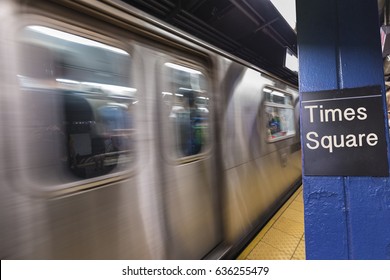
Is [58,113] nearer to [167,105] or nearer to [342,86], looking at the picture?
[167,105]

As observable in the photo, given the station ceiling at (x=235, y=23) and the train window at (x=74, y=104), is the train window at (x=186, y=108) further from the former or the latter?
the station ceiling at (x=235, y=23)

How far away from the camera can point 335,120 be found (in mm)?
1274

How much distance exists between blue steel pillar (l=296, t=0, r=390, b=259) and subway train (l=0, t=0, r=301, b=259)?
1.07 meters

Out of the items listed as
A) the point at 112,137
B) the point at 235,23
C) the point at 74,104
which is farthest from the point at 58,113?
the point at 235,23

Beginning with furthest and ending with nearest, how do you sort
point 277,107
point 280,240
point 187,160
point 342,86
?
point 277,107, point 280,240, point 187,160, point 342,86

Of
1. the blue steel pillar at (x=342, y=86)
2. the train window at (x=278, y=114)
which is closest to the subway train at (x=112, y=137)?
the blue steel pillar at (x=342, y=86)

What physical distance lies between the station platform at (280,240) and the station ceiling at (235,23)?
8.98ft

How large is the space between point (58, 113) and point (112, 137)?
0.37m

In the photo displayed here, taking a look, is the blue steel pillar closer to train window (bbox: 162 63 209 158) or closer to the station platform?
train window (bbox: 162 63 209 158)

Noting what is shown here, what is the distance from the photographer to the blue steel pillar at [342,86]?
1270 millimetres

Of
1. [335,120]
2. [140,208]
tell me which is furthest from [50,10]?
[335,120]

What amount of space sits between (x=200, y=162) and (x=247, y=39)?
3.51 m

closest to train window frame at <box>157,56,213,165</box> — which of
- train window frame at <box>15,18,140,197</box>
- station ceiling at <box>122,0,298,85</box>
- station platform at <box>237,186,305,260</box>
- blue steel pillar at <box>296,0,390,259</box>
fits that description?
train window frame at <box>15,18,140,197</box>

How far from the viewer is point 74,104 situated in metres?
1.44
